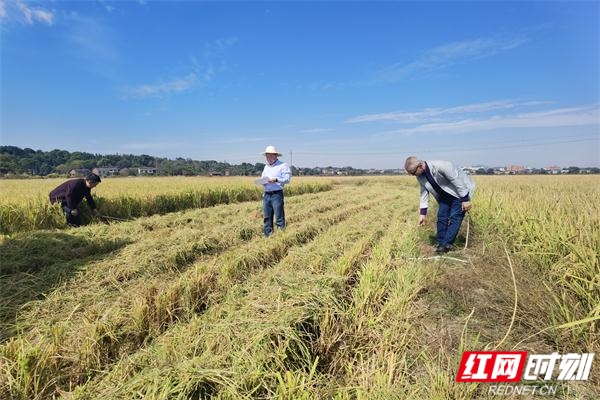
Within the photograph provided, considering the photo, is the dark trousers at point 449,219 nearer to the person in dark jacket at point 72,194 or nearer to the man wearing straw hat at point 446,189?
the man wearing straw hat at point 446,189

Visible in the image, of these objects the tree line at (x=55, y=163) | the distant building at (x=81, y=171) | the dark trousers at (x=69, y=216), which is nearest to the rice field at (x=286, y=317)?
the dark trousers at (x=69, y=216)

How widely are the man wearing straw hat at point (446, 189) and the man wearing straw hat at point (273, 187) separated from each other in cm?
235

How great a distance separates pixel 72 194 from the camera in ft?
22.3

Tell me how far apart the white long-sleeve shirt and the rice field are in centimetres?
149

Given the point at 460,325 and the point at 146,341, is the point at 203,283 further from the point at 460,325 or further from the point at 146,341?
the point at 460,325

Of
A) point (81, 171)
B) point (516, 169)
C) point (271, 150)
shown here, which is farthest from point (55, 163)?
point (516, 169)

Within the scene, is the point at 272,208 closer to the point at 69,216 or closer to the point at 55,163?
the point at 69,216

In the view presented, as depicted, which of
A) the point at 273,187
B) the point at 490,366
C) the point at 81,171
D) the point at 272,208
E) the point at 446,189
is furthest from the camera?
the point at 81,171

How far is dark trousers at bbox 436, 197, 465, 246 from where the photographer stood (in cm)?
522

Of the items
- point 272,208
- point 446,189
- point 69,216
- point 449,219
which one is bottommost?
point 69,216

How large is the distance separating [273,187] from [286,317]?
395 centimetres

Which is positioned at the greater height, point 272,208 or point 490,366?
point 272,208

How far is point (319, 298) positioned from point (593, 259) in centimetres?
216

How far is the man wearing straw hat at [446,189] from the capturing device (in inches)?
201
